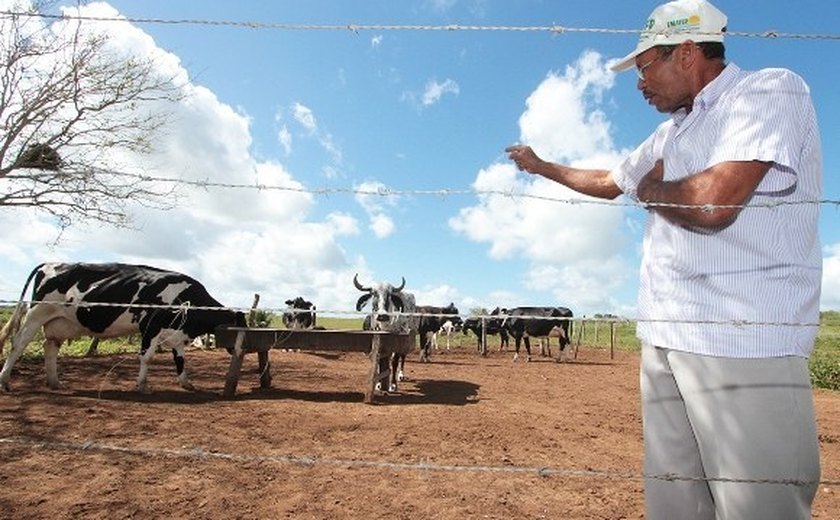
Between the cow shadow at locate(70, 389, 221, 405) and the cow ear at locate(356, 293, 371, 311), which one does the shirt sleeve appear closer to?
the cow shadow at locate(70, 389, 221, 405)

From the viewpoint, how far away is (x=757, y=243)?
160 centimetres

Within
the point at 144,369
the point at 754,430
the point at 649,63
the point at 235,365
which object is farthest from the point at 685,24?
the point at 144,369

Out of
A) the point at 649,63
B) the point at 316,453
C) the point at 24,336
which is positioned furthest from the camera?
the point at 24,336

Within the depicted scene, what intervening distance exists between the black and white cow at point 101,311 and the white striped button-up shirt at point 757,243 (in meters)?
8.00

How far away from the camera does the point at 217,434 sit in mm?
5887

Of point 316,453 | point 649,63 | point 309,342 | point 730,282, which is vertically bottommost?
point 316,453

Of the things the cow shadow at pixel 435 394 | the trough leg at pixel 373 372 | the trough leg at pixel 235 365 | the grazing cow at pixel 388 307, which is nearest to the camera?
the trough leg at pixel 373 372

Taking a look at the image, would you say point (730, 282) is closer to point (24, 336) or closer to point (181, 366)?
point (181, 366)

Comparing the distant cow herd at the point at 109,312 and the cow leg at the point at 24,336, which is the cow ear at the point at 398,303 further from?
the cow leg at the point at 24,336

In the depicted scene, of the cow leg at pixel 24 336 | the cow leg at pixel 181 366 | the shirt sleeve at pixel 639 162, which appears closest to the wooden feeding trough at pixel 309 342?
the cow leg at pixel 181 366

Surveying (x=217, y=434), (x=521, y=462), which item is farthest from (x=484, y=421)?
(x=217, y=434)

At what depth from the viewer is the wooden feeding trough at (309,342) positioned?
8.43 m

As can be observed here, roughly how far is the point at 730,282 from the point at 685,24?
815mm

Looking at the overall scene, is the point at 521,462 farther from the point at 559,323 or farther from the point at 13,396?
the point at 559,323
